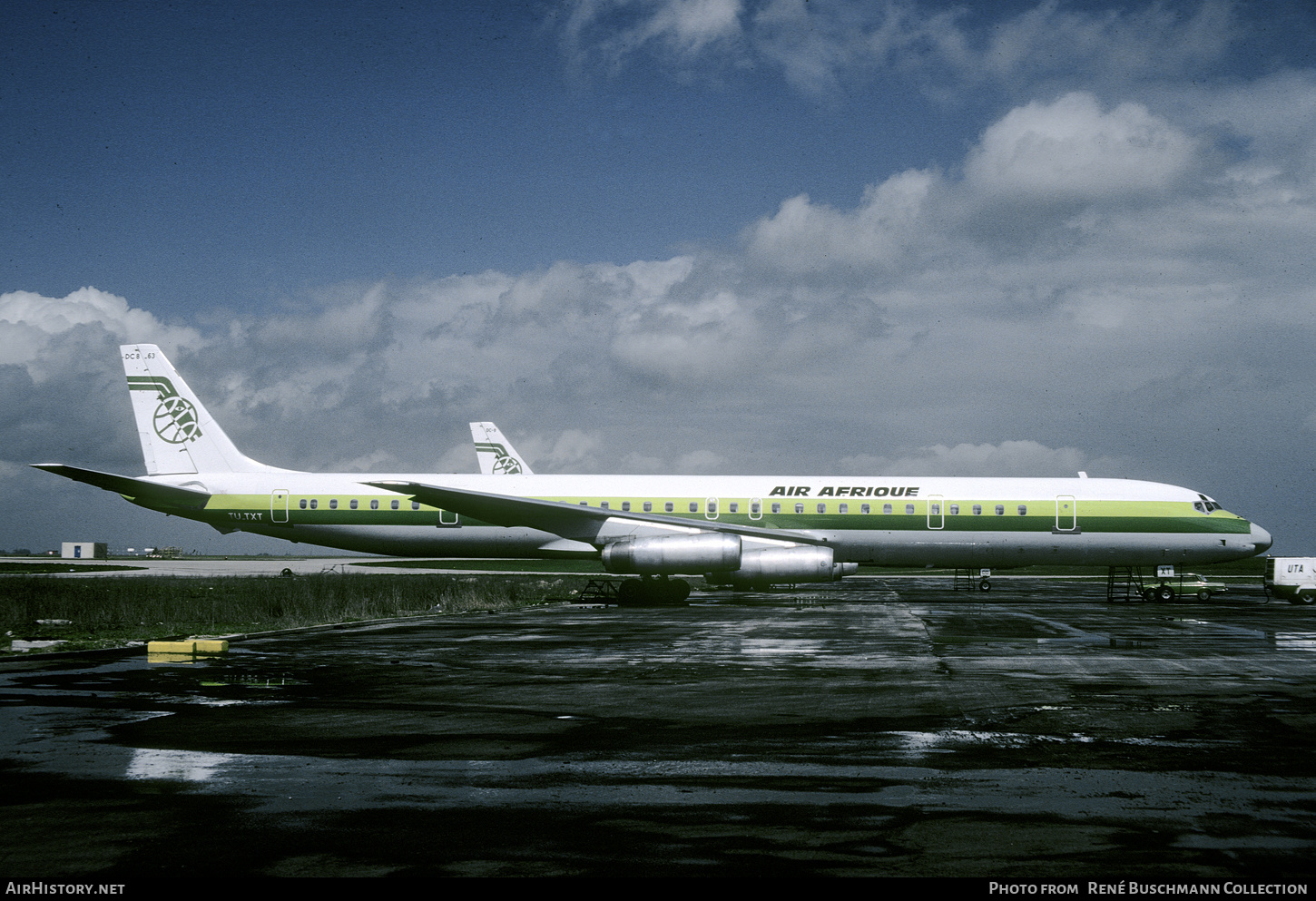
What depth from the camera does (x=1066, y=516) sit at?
100ft

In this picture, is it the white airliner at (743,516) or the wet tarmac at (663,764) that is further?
the white airliner at (743,516)

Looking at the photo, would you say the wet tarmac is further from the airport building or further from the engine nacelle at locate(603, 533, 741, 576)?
the airport building

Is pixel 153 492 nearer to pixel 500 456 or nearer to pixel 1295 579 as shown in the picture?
pixel 500 456

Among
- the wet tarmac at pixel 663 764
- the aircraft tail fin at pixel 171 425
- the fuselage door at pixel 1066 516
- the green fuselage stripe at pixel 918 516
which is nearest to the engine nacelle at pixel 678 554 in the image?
the green fuselage stripe at pixel 918 516

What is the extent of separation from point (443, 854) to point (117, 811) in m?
2.35

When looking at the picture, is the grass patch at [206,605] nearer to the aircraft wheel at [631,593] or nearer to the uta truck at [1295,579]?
the aircraft wheel at [631,593]

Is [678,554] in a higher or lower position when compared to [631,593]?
higher

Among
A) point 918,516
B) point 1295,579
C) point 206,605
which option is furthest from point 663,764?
point 1295,579

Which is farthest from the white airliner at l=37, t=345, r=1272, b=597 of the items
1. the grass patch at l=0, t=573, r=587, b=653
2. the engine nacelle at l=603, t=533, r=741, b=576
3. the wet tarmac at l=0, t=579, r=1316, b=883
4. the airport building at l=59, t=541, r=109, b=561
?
the airport building at l=59, t=541, r=109, b=561

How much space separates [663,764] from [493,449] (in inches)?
1897

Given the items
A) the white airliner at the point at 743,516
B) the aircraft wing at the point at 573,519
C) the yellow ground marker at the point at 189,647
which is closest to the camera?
the yellow ground marker at the point at 189,647

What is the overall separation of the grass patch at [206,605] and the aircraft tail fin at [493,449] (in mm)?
17047

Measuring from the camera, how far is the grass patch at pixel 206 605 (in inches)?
787

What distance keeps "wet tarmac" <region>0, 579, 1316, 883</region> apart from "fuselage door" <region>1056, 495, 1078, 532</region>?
1563cm
